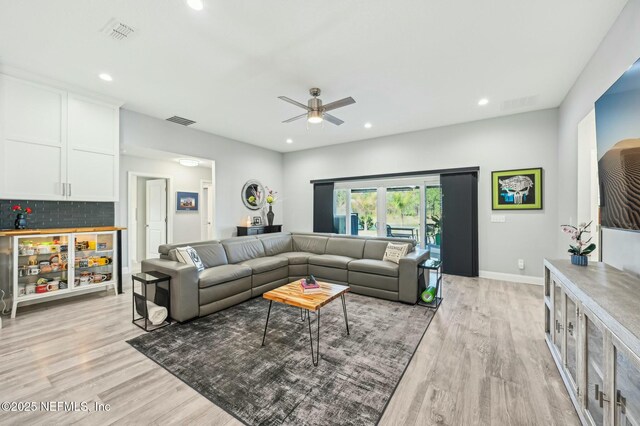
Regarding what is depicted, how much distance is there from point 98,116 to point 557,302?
5.90 metres

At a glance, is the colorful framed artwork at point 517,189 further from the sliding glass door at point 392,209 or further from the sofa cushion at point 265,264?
the sofa cushion at point 265,264

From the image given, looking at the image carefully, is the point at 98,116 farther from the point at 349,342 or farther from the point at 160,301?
the point at 349,342

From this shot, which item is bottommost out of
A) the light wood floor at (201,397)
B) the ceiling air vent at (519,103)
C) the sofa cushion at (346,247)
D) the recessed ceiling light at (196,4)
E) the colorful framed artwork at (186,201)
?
the light wood floor at (201,397)

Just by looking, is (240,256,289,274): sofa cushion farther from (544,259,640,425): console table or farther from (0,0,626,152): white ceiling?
(544,259,640,425): console table

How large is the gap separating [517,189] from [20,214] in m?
7.37

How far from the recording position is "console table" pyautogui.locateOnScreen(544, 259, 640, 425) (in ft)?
3.57

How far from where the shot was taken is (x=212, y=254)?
3.90 m

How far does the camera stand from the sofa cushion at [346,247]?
4.66 m

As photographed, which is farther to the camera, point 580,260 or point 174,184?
point 174,184

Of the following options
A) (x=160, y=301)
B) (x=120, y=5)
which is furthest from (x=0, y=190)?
(x=120, y=5)

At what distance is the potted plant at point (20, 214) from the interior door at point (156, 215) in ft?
9.04

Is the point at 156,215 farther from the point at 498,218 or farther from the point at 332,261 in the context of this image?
the point at 498,218

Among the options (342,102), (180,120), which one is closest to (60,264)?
(180,120)

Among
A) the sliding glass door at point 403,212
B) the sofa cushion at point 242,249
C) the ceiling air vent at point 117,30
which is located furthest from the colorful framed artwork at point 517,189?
the ceiling air vent at point 117,30
